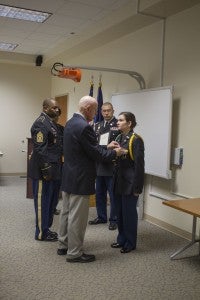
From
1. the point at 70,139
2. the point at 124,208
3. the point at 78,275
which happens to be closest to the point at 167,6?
the point at 70,139

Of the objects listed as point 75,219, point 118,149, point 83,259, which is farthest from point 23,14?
point 83,259

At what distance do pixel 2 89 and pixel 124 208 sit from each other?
5.69 meters

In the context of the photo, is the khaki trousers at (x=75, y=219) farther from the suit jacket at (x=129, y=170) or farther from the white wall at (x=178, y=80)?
the white wall at (x=178, y=80)

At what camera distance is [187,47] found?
13.0ft

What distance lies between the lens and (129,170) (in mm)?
3291

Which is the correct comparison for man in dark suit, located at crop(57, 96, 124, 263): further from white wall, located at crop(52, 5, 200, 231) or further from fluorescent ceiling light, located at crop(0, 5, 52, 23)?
fluorescent ceiling light, located at crop(0, 5, 52, 23)

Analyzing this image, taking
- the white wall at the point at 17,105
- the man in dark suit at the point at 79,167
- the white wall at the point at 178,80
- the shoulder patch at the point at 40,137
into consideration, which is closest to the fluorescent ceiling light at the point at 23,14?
the white wall at the point at 178,80

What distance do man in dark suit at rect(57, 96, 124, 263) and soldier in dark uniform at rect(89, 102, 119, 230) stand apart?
104 centimetres

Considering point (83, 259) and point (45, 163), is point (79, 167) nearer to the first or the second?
point (45, 163)

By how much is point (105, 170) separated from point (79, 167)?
1.24 metres

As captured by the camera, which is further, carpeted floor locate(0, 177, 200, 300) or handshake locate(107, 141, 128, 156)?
handshake locate(107, 141, 128, 156)

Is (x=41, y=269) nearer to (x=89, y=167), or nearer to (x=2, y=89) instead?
(x=89, y=167)

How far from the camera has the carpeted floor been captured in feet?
8.43

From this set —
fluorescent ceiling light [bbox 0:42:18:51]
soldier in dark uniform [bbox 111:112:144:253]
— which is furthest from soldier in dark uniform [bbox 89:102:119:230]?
fluorescent ceiling light [bbox 0:42:18:51]
